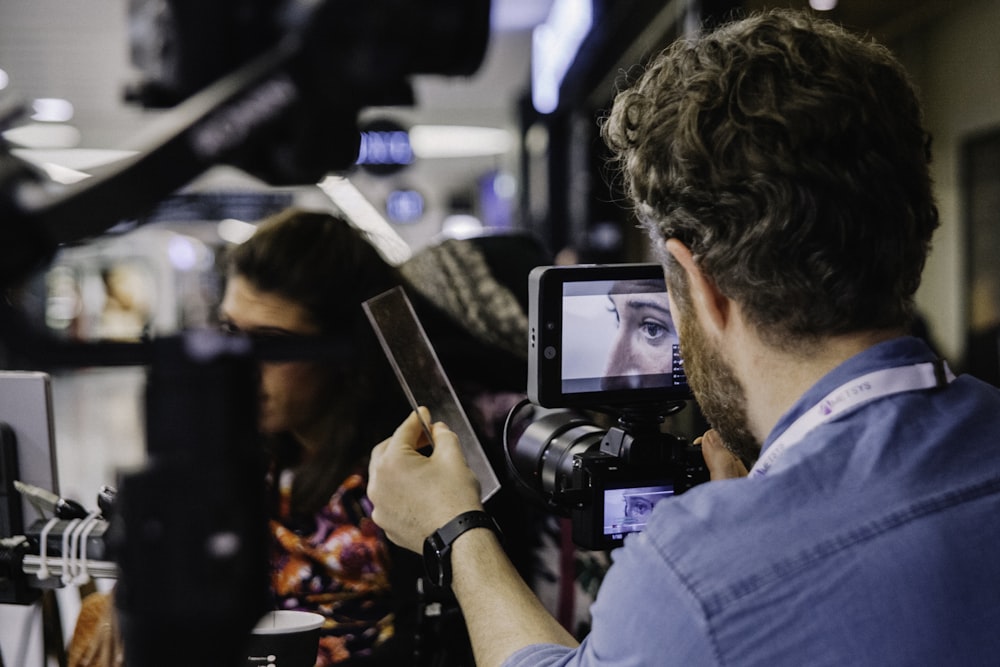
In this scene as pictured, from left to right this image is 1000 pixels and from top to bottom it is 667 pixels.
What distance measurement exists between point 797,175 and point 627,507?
42 centimetres

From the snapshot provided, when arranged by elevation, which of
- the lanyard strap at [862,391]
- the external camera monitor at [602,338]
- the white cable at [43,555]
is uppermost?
the external camera monitor at [602,338]

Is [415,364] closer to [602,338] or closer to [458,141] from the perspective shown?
[602,338]

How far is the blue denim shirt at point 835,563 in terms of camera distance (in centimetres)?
63

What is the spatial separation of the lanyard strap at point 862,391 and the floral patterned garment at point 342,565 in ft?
2.59

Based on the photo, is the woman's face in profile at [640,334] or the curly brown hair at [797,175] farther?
→ the woman's face in profile at [640,334]

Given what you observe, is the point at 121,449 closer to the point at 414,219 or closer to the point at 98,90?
the point at 98,90

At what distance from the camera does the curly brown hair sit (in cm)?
72

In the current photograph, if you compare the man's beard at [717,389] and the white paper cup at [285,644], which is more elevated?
the man's beard at [717,389]

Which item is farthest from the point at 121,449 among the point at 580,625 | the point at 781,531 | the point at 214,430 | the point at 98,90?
the point at 98,90

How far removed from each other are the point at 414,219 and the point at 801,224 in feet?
33.8

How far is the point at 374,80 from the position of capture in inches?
18.7

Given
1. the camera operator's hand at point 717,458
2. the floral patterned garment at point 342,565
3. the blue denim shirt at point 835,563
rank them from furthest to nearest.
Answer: the floral patterned garment at point 342,565, the camera operator's hand at point 717,458, the blue denim shirt at point 835,563

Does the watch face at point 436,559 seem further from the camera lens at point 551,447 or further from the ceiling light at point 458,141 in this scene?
the ceiling light at point 458,141

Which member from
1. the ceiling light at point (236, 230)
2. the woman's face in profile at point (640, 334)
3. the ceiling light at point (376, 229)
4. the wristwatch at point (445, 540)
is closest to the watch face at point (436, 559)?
the wristwatch at point (445, 540)
